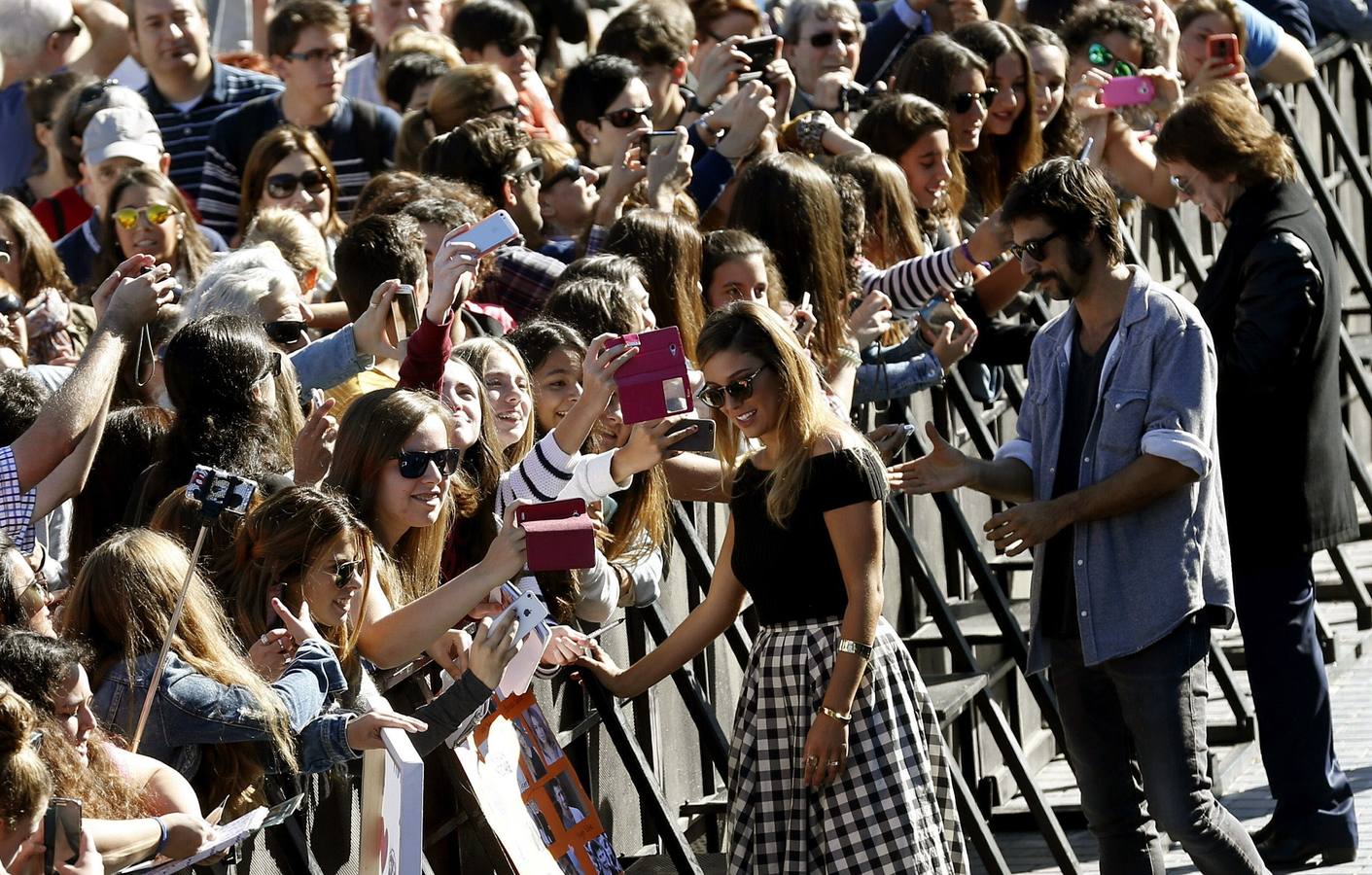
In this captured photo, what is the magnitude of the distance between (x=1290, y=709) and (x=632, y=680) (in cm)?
228

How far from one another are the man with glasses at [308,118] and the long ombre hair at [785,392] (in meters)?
3.05

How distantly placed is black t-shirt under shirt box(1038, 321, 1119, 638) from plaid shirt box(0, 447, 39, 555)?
8.47 ft

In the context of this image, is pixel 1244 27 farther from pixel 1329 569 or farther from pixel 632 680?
pixel 632 680

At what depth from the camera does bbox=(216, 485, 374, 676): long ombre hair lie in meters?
4.09

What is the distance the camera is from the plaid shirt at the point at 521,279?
251 inches

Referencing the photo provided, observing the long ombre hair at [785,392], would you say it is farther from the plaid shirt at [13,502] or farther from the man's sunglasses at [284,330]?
the plaid shirt at [13,502]

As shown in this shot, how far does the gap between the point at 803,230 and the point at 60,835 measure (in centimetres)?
382

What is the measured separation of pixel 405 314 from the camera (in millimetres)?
5531

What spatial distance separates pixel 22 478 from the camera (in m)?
4.57

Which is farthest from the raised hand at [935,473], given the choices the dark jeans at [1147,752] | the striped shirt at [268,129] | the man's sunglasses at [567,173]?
the striped shirt at [268,129]

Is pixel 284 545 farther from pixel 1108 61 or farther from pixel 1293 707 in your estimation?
pixel 1108 61

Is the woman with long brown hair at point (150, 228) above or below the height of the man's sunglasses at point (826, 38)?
above

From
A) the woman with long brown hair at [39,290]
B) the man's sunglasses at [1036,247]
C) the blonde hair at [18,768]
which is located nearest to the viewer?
the blonde hair at [18,768]

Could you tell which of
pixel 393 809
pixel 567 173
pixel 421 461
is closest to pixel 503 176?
pixel 567 173
